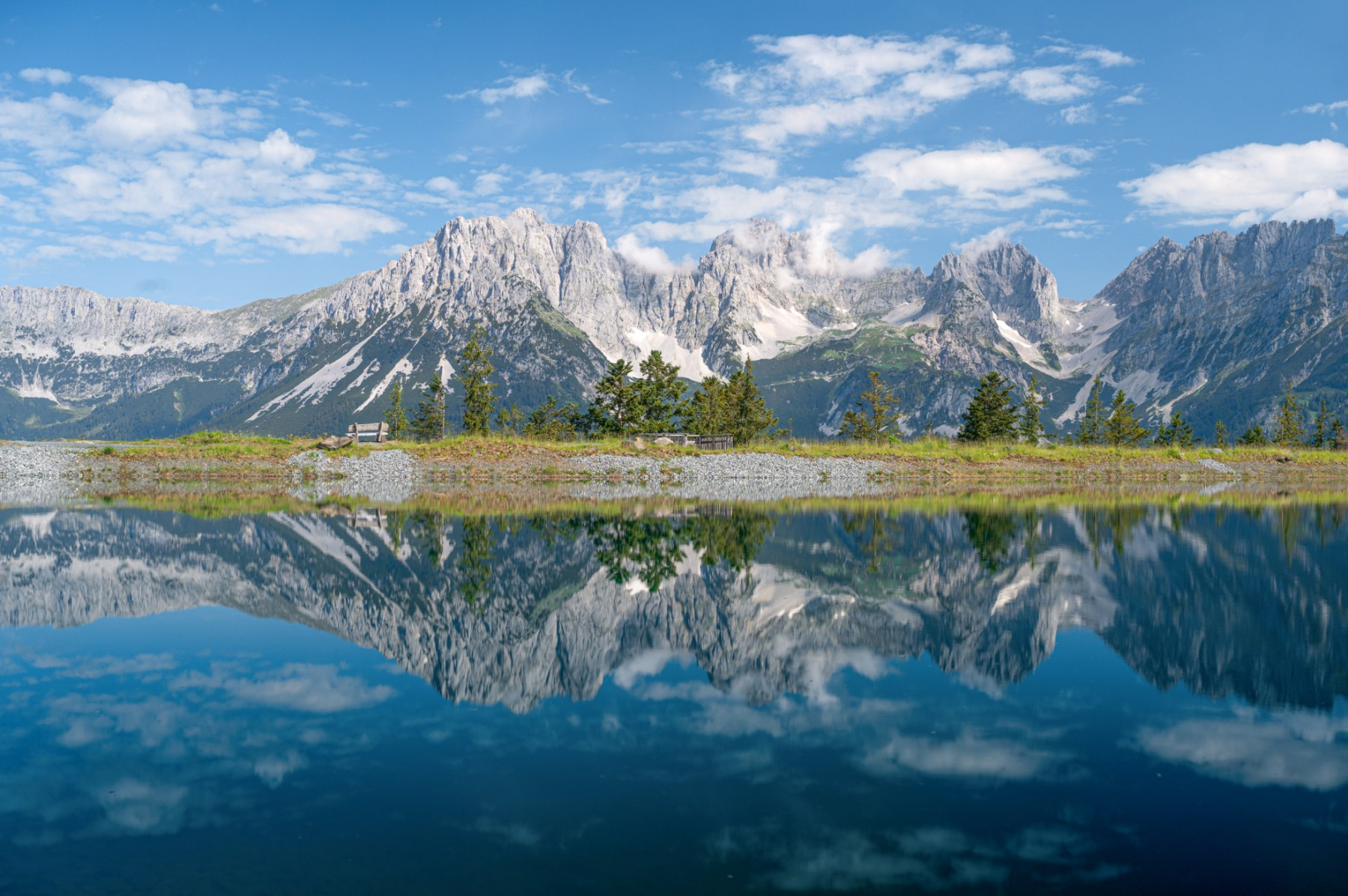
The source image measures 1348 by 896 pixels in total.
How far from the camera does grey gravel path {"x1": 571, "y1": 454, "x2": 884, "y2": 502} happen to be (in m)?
60.7

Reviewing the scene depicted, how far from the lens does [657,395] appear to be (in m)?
87.0

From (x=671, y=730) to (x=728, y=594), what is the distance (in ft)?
29.8

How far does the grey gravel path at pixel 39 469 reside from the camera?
56031 mm

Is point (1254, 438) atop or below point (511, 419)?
below

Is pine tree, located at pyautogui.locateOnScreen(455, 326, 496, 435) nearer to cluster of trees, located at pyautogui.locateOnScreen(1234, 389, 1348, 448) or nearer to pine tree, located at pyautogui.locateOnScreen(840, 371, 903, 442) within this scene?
pine tree, located at pyautogui.locateOnScreen(840, 371, 903, 442)

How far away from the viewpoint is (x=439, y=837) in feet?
27.7

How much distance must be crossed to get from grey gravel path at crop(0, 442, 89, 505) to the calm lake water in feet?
127

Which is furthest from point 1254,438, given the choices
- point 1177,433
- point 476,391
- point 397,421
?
point 397,421

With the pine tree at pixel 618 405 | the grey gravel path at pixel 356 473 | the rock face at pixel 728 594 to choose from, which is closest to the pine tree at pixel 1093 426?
the pine tree at pixel 618 405

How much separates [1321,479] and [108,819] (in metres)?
93.8

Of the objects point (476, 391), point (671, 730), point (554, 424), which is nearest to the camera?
point (671, 730)

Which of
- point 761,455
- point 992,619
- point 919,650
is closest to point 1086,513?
point 992,619

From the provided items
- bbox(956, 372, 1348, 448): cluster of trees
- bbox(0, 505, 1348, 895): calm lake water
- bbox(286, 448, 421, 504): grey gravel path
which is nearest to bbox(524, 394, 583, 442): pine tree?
bbox(286, 448, 421, 504): grey gravel path

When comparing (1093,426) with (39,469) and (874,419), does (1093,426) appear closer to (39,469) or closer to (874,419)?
(874,419)
